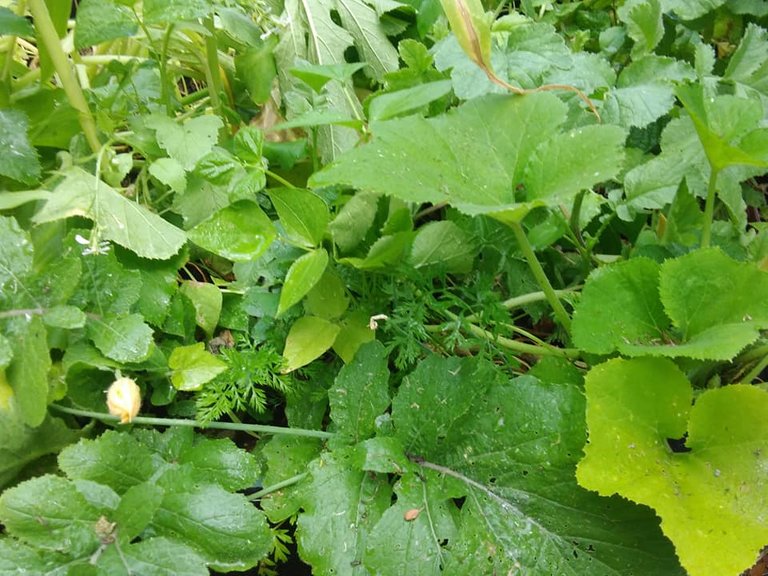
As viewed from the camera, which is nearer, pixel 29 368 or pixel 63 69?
pixel 29 368

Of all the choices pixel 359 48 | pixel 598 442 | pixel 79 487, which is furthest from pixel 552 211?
pixel 79 487

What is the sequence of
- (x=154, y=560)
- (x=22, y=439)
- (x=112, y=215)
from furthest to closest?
(x=112, y=215), (x=22, y=439), (x=154, y=560)

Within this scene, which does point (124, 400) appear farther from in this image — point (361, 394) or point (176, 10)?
point (176, 10)

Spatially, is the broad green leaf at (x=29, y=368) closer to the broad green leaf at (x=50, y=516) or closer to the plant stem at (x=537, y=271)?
the broad green leaf at (x=50, y=516)

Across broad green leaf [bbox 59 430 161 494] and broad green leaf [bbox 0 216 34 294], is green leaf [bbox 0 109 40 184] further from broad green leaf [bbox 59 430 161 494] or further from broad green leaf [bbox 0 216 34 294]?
broad green leaf [bbox 59 430 161 494]

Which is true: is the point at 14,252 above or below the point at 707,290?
above

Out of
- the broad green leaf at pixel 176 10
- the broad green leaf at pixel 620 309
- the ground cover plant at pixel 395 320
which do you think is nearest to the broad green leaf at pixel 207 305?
the ground cover plant at pixel 395 320

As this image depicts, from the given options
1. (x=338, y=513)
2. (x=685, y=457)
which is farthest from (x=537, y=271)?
(x=338, y=513)
